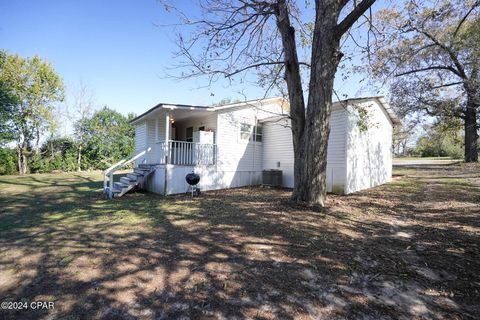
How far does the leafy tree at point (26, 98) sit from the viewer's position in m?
18.6

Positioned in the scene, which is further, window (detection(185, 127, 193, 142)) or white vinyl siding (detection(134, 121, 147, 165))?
window (detection(185, 127, 193, 142))

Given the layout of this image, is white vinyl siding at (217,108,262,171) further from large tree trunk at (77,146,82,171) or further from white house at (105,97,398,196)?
large tree trunk at (77,146,82,171)

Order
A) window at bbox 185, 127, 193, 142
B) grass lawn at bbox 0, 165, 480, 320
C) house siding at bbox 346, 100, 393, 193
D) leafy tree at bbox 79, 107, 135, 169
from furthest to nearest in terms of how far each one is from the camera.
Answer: leafy tree at bbox 79, 107, 135, 169, window at bbox 185, 127, 193, 142, house siding at bbox 346, 100, 393, 193, grass lawn at bbox 0, 165, 480, 320

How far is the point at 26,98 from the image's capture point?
63.8 ft

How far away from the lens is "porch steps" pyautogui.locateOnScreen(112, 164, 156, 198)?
32.8ft

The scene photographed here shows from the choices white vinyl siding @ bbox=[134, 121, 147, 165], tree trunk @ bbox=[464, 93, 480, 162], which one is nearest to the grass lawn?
white vinyl siding @ bbox=[134, 121, 147, 165]

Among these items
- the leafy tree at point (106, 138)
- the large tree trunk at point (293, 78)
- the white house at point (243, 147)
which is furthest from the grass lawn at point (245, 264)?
the leafy tree at point (106, 138)

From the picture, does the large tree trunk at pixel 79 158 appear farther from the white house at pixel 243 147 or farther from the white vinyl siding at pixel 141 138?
the white house at pixel 243 147

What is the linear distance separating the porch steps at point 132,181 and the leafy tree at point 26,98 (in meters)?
14.5

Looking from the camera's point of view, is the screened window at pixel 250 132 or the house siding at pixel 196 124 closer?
the house siding at pixel 196 124

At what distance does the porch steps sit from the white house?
0.04m

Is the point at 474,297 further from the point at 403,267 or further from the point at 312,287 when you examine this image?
the point at 312,287

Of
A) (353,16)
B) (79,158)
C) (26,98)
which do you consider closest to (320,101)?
(353,16)

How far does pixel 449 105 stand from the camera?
17531mm
